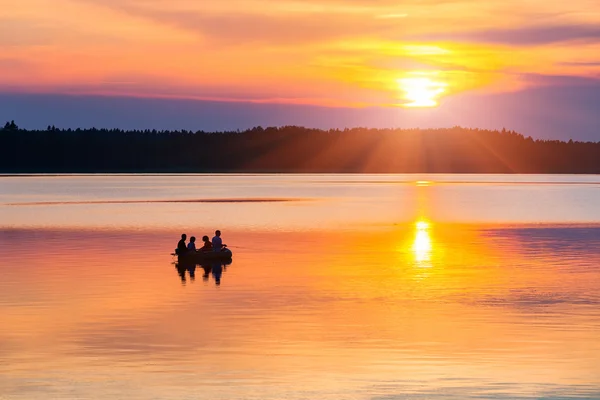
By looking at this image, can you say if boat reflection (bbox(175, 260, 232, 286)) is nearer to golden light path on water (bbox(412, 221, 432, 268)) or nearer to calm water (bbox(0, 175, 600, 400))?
calm water (bbox(0, 175, 600, 400))

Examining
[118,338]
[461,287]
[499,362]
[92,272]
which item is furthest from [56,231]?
[499,362]

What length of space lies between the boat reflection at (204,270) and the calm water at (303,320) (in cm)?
14

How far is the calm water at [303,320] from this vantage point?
20.8 m

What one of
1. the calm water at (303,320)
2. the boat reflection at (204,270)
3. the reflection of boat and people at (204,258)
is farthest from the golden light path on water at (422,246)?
the boat reflection at (204,270)

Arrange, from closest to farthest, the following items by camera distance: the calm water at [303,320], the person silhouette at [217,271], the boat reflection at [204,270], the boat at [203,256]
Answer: the calm water at [303,320] → the person silhouette at [217,271] → the boat reflection at [204,270] → the boat at [203,256]

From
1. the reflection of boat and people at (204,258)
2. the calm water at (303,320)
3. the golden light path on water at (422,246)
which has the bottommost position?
the calm water at (303,320)

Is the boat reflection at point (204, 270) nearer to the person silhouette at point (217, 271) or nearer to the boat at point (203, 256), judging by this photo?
the person silhouette at point (217, 271)

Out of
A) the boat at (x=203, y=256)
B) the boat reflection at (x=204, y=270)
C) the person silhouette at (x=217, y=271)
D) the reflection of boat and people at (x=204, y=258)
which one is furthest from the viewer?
the boat at (x=203, y=256)

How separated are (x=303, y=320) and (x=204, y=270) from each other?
48.0ft

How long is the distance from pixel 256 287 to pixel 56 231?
33.4 meters

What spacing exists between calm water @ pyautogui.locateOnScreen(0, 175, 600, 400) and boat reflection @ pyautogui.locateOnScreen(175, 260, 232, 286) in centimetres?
14

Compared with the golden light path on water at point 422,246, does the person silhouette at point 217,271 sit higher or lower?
lower

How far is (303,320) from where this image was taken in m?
28.9

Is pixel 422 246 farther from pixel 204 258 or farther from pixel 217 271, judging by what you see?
pixel 217 271
